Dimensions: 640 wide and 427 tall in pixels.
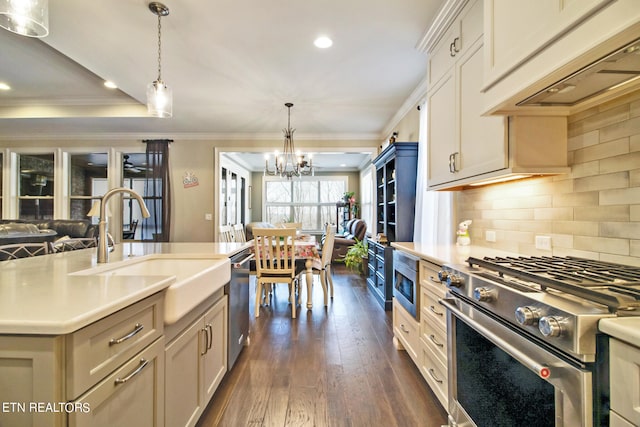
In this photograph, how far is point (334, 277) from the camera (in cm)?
532

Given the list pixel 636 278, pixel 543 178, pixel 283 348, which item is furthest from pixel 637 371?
pixel 283 348

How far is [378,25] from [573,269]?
2029 millimetres

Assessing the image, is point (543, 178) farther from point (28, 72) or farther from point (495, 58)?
point (28, 72)

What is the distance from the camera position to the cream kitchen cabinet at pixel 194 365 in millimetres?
1183

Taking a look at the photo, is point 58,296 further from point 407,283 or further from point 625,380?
point 407,283

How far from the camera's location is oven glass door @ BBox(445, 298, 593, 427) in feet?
2.46

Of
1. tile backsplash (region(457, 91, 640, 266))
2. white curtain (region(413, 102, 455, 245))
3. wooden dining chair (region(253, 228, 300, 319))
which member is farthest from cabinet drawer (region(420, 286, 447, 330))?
wooden dining chair (region(253, 228, 300, 319))

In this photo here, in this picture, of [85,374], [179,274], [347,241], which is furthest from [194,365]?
[347,241]

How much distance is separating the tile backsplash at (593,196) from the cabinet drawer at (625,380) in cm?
75

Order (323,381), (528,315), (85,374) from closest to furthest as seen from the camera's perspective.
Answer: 1. (85,374)
2. (528,315)
3. (323,381)

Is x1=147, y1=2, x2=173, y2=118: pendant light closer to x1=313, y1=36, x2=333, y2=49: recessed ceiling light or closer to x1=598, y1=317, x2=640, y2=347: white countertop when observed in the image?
x1=313, y1=36, x2=333, y2=49: recessed ceiling light

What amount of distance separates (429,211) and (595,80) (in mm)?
1906

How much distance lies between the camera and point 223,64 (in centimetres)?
273

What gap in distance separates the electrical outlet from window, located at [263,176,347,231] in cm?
738
